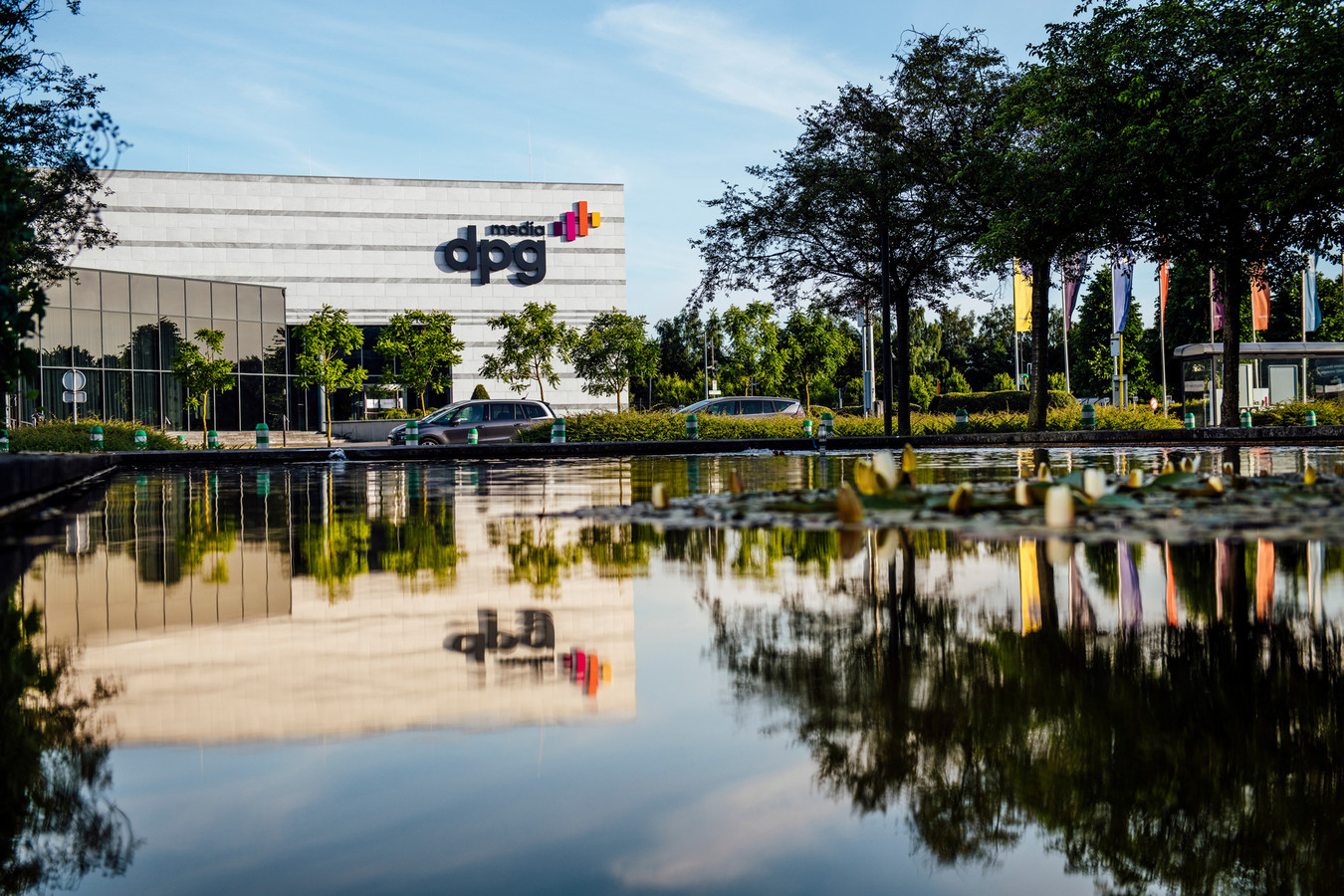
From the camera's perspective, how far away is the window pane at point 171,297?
54406 mm

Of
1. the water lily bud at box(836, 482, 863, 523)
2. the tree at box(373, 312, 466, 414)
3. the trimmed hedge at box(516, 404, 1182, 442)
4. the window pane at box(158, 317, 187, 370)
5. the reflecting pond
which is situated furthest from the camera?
the tree at box(373, 312, 466, 414)

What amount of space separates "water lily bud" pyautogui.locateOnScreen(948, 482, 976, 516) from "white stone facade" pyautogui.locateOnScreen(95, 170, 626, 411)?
6189 cm

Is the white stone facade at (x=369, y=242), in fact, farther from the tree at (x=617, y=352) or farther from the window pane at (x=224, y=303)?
the tree at (x=617, y=352)

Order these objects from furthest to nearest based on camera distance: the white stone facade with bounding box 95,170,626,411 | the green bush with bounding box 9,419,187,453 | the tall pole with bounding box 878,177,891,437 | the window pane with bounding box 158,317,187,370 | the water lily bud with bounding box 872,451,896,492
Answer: the white stone facade with bounding box 95,170,626,411
the window pane with bounding box 158,317,187,370
the green bush with bounding box 9,419,187,453
the tall pole with bounding box 878,177,891,437
the water lily bud with bounding box 872,451,896,492

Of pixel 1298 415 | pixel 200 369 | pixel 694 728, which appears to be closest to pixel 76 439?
pixel 200 369

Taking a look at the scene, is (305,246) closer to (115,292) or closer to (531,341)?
(115,292)

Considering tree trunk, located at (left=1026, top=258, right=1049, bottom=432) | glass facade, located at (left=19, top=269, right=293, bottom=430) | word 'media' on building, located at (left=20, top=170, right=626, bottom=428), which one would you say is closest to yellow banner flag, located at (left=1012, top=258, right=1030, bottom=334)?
tree trunk, located at (left=1026, top=258, right=1049, bottom=432)

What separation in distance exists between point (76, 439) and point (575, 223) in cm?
4206

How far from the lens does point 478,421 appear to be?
32906 millimetres

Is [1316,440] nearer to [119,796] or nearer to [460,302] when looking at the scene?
[119,796]

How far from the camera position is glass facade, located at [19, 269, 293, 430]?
50562 mm

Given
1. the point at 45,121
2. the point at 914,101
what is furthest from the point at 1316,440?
the point at 45,121

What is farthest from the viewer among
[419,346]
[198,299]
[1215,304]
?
[419,346]

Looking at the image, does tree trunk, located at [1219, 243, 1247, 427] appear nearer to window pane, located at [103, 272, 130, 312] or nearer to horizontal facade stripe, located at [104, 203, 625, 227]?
window pane, located at [103, 272, 130, 312]
